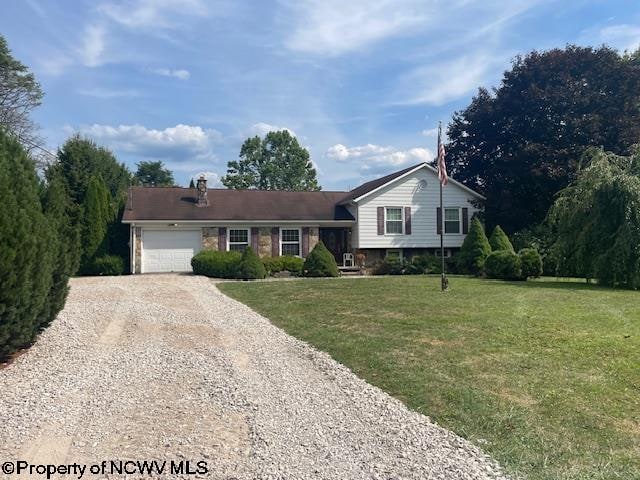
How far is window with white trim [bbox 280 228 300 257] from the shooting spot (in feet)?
77.3

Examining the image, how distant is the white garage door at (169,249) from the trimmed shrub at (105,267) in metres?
1.20

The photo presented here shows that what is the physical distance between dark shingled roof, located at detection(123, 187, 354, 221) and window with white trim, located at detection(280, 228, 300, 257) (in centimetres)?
64

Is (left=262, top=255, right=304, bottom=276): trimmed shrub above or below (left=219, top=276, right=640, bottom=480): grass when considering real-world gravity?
above

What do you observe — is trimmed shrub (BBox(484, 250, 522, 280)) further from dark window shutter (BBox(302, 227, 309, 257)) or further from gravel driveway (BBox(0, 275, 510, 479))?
gravel driveway (BBox(0, 275, 510, 479))

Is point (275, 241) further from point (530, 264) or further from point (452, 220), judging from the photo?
point (530, 264)

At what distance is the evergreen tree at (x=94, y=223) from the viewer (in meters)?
21.0

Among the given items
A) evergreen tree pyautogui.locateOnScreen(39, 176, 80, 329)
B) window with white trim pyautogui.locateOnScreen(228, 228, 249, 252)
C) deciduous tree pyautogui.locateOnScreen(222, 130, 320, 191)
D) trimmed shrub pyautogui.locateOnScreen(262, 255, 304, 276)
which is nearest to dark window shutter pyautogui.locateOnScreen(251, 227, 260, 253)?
window with white trim pyautogui.locateOnScreen(228, 228, 249, 252)

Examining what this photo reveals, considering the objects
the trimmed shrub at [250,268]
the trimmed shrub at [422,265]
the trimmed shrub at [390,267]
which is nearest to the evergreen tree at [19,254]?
the trimmed shrub at [250,268]

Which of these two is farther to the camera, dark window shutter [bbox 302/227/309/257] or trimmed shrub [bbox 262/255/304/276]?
dark window shutter [bbox 302/227/309/257]

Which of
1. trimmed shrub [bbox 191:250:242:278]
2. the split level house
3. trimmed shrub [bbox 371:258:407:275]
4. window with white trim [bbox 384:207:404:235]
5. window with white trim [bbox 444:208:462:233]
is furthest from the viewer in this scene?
window with white trim [bbox 444:208:462:233]

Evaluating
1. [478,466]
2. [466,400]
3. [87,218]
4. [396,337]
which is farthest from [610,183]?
[87,218]

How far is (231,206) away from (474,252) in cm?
1170

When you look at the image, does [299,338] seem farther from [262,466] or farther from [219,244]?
[219,244]

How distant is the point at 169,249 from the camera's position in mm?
22156
